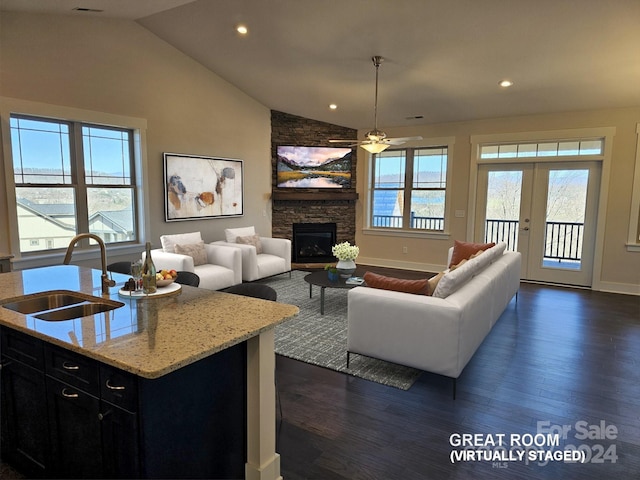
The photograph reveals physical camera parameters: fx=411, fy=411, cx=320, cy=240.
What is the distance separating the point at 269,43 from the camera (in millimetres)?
5262

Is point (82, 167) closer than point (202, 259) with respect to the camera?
Yes

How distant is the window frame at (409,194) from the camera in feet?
24.2

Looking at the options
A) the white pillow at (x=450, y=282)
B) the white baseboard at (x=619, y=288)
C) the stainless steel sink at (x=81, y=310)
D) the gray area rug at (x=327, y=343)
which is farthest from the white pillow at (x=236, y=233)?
the white baseboard at (x=619, y=288)

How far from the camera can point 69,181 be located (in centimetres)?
491

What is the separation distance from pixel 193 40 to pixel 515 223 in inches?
224

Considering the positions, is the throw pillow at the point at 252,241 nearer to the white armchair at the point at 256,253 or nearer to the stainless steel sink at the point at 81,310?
the white armchair at the point at 256,253

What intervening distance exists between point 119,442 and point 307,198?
258 inches

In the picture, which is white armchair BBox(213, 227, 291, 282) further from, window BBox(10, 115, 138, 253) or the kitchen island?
the kitchen island

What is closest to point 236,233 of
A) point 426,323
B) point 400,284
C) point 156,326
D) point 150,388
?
point 400,284

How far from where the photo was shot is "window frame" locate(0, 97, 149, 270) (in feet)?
13.9

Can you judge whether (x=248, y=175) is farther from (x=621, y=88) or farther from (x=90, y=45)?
(x=621, y=88)

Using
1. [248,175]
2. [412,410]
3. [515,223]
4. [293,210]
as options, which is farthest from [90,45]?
[515,223]

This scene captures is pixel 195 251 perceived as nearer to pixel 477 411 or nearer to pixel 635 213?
pixel 477 411

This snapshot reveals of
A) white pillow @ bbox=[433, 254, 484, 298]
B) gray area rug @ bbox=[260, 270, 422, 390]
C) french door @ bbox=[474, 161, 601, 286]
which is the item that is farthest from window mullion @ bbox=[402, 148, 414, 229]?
white pillow @ bbox=[433, 254, 484, 298]
